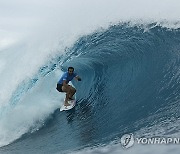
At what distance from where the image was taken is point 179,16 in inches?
412

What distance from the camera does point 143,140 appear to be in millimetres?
5305

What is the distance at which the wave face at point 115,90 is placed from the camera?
6312 mm

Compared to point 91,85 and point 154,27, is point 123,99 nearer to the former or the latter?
point 91,85

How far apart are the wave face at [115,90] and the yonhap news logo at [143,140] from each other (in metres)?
0.16

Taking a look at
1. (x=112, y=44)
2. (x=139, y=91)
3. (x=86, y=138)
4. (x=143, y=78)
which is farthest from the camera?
(x=112, y=44)

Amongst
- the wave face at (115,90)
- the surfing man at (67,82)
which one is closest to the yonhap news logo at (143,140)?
the wave face at (115,90)

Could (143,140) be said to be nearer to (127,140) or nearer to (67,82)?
(127,140)

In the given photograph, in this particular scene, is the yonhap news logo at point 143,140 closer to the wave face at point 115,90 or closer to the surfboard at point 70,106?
the wave face at point 115,90

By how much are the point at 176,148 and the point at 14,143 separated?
4499mm

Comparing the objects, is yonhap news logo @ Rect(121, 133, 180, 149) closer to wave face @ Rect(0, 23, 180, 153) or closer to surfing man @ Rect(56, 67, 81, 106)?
wave face @ Rect(0, 23, 180, 153)

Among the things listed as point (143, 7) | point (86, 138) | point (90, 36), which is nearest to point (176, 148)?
point (86, 138)

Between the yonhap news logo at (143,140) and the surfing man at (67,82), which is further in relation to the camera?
the surfing man at (67,82)

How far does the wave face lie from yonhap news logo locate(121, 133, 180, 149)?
0.16 m

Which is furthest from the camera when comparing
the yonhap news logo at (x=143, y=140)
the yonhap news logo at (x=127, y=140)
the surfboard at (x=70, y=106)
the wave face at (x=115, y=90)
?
the surfboard at (x=70, y=106)
